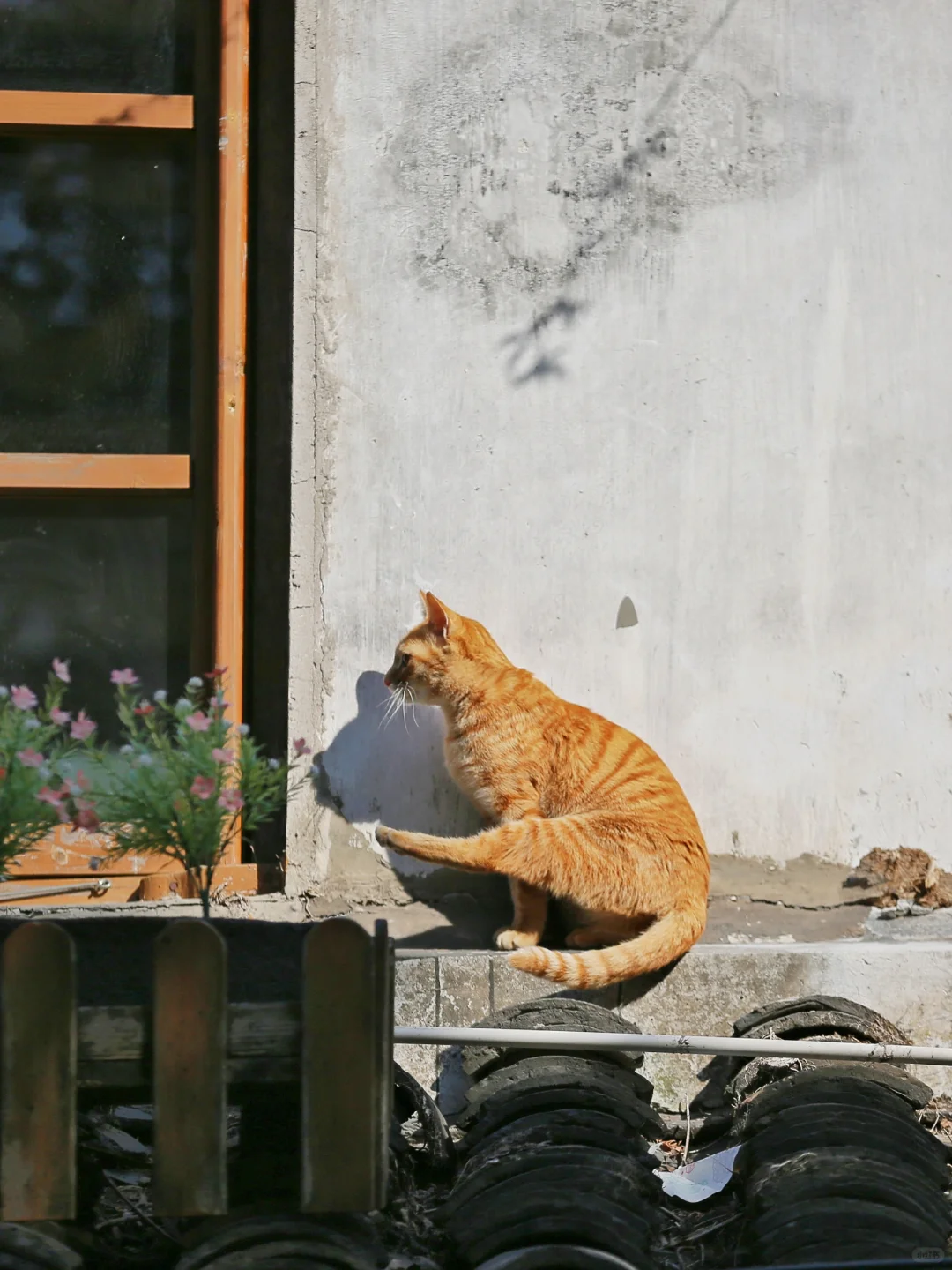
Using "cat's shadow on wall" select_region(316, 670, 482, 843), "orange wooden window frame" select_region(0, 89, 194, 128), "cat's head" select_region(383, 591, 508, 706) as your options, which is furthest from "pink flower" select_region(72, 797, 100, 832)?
→ "orange wooden window frame" select_region(0, 89, 194, 128)

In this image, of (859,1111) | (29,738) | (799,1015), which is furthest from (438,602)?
(859,1111)

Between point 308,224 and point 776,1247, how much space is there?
122 inches

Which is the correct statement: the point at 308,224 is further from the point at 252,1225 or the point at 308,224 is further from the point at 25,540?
the point at 252,1225

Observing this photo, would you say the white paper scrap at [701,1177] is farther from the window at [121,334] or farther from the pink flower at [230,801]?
the window at [121,334]

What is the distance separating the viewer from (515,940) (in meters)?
3.73

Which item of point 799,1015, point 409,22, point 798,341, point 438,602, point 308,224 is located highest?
point 409,22

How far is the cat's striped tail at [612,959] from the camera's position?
137 inches

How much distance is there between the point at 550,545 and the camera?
4.06m

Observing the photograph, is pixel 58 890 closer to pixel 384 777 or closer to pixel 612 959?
pixel 384 777

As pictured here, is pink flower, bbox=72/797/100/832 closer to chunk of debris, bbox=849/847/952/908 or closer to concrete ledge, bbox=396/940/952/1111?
concrete ledge, bbox=396/940/952/1111

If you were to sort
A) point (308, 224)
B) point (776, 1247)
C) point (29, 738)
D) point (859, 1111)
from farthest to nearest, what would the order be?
point (308, 224) → point (29, 738) → point (859, 1111) → point (776, 1247)

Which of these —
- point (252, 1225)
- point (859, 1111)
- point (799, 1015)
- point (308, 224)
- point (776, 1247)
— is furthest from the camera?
point (308, 224)

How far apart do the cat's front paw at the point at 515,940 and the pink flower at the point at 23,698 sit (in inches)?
60.8

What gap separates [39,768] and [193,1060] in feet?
6.28
